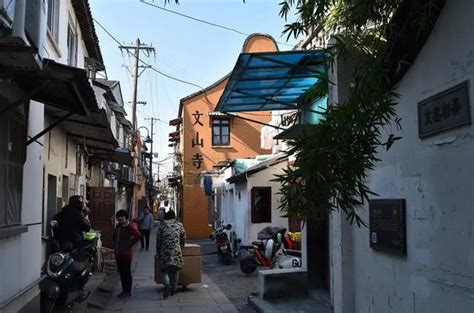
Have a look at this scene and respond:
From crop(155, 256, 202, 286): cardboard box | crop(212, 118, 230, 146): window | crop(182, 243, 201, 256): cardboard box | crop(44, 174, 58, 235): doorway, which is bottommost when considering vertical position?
crop(155, 256, 202, 286): cardboard box

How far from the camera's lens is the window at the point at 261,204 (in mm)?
19969

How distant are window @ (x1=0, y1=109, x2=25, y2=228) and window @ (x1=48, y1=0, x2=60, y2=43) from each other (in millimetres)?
3231

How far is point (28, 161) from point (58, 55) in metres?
3.22

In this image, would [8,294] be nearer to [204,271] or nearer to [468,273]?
[468,273]

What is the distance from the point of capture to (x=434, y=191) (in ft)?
16.6

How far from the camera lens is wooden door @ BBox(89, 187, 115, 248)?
18.4 meters

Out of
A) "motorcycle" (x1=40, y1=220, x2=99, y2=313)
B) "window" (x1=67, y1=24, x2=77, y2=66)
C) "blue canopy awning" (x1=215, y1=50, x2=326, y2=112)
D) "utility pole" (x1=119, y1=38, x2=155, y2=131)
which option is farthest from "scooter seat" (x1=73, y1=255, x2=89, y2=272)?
"utility pole" (x1=119, y1=38, x2=155, y2=131)

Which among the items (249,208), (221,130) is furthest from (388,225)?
(221,130)

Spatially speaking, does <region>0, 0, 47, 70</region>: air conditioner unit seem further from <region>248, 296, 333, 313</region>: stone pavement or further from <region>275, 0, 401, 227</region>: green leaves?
<region>248, 296, 333, 313</region>: stone pavement

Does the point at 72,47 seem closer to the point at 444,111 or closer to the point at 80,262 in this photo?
the point at 80,262

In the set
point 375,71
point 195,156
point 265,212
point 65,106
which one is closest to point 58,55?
point 65,106

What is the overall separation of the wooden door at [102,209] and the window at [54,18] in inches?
341

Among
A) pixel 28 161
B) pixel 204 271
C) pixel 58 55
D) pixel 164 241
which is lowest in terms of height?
pixel 204 271

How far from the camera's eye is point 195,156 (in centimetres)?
3441
